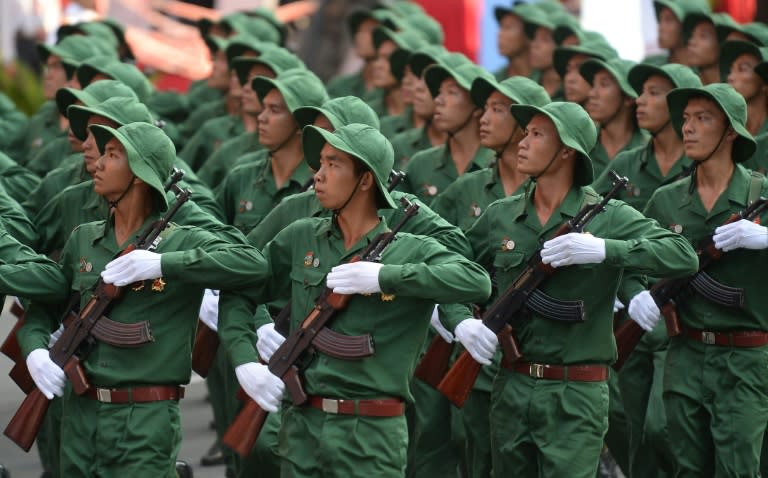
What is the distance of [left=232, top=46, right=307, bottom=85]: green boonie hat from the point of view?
13406 millimetres

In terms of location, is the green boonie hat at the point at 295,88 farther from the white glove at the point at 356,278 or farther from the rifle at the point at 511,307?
the white glove at the point at 356,278

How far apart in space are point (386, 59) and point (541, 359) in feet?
22.5

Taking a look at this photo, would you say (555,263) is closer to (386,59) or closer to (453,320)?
(453,320)

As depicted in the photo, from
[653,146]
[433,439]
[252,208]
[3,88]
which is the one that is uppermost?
[653,146]

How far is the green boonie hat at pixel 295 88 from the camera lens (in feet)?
37.8

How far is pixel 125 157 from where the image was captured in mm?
8719

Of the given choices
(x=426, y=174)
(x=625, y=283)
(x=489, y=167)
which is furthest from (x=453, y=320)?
(x=426, y=174)

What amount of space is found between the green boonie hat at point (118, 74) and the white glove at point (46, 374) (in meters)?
4.27

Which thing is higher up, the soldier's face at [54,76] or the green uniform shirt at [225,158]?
the green uniform shirt at [225,158]

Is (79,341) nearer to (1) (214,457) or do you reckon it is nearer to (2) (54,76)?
(1) (214,457)

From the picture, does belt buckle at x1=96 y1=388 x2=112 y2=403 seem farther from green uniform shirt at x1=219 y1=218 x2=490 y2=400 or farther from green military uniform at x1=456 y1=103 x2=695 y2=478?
green military uniform at x1=456 y1=103 x2=695 y2=478

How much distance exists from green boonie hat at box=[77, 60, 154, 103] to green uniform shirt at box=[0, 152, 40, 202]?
1.60 metres

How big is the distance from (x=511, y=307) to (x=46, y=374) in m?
2.23

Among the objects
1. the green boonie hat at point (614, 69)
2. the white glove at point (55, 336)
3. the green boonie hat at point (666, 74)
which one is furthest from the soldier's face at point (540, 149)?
the green boonie hat at point (614, 69)
